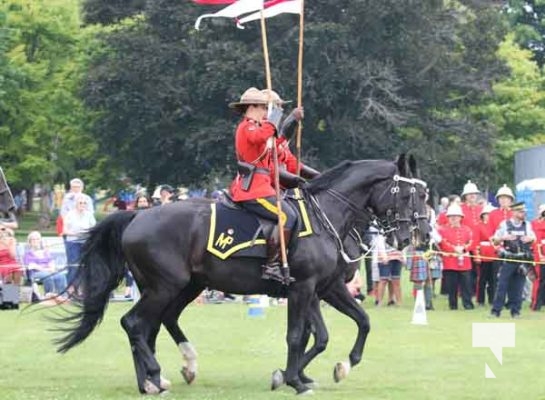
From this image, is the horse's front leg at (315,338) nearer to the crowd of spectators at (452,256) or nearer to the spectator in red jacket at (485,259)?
the crowd of spectators at (452,256)

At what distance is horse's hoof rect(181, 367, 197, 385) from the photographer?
1332 cm

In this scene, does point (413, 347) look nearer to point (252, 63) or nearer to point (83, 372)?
point (83, 372)

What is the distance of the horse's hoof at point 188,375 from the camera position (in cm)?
1332

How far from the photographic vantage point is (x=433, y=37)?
5222 centimetres

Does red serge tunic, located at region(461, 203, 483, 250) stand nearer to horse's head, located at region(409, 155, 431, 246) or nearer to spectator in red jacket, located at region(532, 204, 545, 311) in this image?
spectator in red jacket, located at region(532, 204, 545, 311)

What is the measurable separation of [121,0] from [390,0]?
11.2 m

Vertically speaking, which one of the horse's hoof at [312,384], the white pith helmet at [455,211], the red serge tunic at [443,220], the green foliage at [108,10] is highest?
the green foliage at [108,10]

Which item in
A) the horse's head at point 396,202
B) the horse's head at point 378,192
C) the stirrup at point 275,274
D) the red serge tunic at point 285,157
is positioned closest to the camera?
the stirrup at point 275,274

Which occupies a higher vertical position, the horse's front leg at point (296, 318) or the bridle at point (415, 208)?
the bridle at point (415, 208)

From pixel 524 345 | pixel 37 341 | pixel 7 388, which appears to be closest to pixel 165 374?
pixel 7 388

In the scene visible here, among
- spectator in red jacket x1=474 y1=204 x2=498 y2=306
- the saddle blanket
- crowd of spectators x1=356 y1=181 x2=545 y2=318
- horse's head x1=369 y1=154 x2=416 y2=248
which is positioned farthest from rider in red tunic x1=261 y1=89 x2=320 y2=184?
spectator in red jacket x1=474 y1=204 x2=498 y2=306

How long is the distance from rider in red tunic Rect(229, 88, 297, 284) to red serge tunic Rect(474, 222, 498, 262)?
1145 centimetres

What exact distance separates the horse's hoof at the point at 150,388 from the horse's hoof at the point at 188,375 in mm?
778

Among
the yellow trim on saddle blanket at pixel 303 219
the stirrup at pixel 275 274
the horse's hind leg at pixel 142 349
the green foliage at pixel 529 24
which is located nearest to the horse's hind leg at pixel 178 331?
the horse's hind leg at pixel 142 349
